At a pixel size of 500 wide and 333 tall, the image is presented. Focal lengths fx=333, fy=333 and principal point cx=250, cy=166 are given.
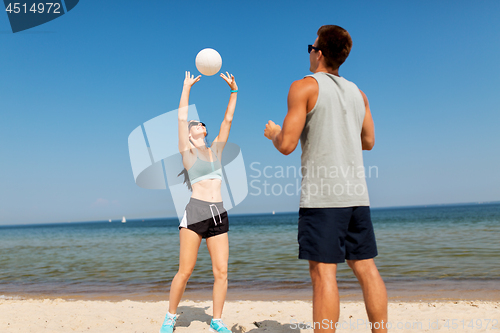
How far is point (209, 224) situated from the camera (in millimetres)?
3328

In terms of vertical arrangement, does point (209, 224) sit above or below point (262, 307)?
above

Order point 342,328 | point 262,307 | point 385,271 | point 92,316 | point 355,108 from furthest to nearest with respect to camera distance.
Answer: point 385,271 → point 262,307 → point 92,316 → point 342,328 → point 355,108

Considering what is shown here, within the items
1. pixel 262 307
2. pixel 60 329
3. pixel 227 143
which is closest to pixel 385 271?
pixel 262 307

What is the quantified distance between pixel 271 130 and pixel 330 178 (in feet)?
1.75

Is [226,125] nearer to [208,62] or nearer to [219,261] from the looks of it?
[208,62]

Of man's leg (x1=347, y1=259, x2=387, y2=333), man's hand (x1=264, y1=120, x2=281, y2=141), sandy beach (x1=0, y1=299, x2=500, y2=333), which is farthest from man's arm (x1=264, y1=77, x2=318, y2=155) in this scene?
sandy beach (x1=0, y1=299, x2=500, y2=333)

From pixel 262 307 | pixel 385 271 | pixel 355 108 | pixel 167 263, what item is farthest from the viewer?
pixel 167 263

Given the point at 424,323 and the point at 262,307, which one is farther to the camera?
the point at 262,307

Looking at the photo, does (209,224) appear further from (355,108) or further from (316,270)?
(355,108)

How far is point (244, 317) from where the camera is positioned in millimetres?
4387

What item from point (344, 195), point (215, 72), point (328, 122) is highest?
point (215, 72)

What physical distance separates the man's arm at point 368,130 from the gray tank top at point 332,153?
26 cm

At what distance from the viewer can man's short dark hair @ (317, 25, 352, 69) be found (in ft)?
7.10

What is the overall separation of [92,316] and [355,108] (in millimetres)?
4441
